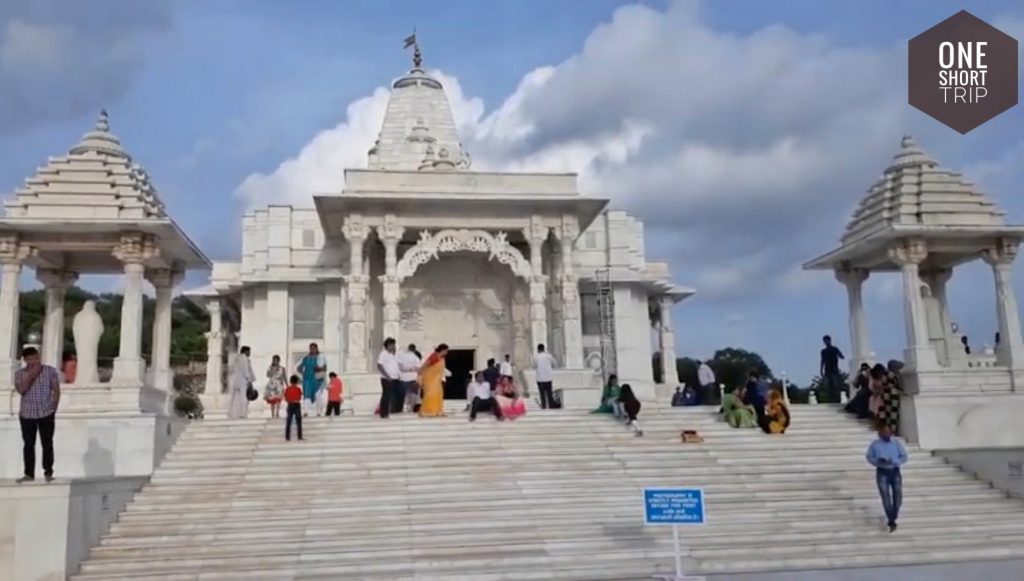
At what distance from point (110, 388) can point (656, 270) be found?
19.1m

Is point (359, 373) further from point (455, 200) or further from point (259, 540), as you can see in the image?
point (259, 540)

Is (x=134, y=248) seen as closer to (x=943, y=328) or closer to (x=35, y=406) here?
(x=35, y=406)

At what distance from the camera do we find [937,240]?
16.5 metres

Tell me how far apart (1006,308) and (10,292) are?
18.0m

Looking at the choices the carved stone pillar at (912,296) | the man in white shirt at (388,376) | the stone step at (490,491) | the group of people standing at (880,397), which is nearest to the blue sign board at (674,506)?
the stone step at (490,491)

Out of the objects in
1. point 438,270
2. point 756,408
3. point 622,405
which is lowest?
point 756,408

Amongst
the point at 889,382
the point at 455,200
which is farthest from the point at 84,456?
A: the point at 889,382

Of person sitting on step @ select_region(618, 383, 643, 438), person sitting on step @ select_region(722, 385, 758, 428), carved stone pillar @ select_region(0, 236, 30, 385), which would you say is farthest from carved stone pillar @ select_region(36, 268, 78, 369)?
person sitting on step @ select_region(722, 385, 758, 428)

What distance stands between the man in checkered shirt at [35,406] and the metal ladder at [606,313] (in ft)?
56.0

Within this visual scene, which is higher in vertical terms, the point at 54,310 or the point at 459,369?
the point at 54,310

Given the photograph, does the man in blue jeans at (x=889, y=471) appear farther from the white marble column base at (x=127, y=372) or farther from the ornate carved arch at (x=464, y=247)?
the ornate carved arch at (x=464, y=247)

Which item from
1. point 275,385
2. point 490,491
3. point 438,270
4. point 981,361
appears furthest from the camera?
point 438,270

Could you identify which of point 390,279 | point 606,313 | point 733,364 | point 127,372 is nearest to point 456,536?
point 127,372

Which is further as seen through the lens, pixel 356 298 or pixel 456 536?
pixel 356 298
